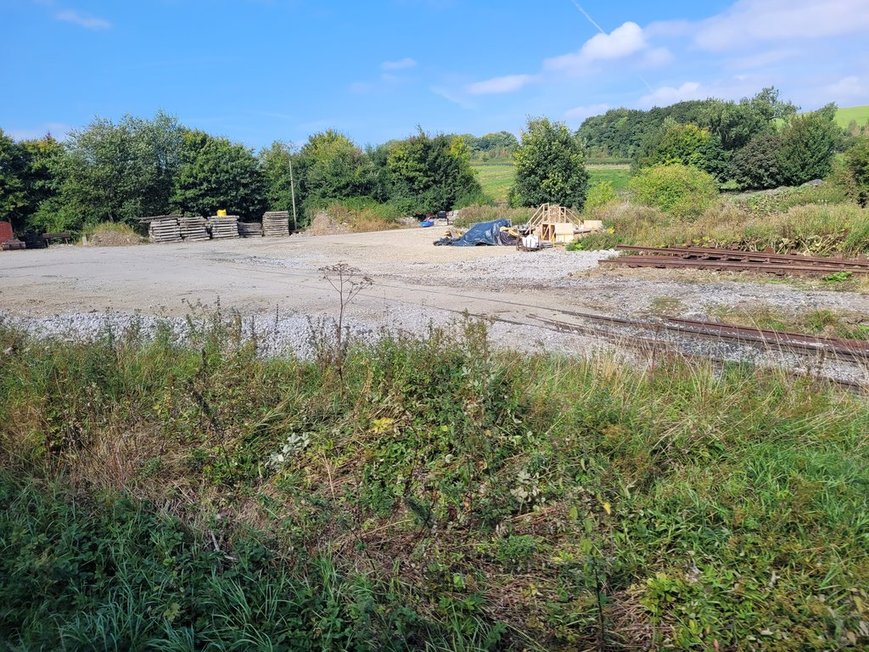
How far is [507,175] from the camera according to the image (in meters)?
76.2

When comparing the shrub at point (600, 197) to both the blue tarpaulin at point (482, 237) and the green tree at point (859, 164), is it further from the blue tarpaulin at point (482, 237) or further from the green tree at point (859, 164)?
the green tree at point (859, 164)

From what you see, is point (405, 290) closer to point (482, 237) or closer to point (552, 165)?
point (482, 237)

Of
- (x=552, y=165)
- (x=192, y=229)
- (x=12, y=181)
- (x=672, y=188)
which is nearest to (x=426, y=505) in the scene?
(x=672, y=188)

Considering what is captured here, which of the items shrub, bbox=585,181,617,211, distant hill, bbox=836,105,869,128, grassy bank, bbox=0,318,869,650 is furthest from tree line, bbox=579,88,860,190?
grassy bank, bbox=0,318,869,650

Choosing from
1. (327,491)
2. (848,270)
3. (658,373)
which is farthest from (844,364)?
(848,270)

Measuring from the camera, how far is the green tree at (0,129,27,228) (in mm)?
36312

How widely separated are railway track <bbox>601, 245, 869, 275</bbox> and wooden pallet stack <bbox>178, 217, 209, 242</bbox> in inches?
1041

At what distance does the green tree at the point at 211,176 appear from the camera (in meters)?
39.2

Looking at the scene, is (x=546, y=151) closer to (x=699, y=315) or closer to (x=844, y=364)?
(x=699, y=315)

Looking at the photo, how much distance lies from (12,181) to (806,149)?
54510 mm

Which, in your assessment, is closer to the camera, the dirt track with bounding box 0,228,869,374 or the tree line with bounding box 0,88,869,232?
the dirt track with bounding box 0,228,869,374

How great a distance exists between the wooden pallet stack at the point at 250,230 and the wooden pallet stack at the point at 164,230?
377 cm

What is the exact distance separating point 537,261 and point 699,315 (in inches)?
392

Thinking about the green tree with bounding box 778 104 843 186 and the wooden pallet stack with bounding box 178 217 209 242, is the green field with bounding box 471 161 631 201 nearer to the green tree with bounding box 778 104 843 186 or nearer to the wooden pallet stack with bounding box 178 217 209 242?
the green tree with bounding box 778 104 843 186
